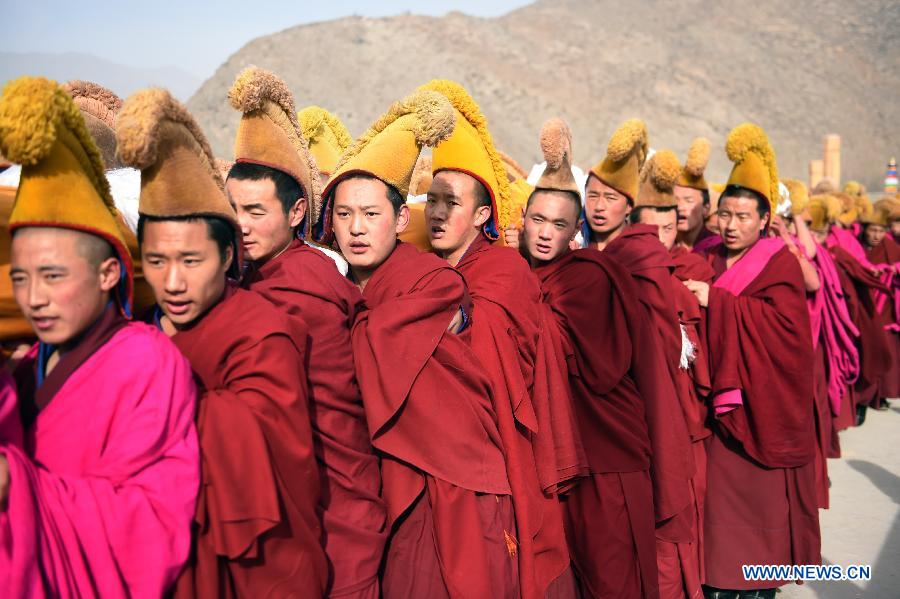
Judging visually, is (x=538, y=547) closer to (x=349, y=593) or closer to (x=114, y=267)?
(x=349, y=593)

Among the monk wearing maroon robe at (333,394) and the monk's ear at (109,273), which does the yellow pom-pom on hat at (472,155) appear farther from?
the monk's ear at (109,273)

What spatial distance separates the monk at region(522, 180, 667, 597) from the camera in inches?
131

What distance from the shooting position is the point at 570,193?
3.56 m

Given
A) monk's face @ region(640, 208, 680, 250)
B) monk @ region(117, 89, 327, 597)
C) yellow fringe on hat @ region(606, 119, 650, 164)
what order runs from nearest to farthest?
1. monk @ region(117, 89, 327, 597)
2. yellow fringe on hat @ region(606, 119, 650, 164)
3. monk's face @ region(640, 208, 680, 250)

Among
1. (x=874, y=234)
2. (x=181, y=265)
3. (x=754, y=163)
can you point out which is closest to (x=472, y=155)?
(x=181, y=265)

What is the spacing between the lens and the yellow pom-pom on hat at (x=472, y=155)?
326 centimetres

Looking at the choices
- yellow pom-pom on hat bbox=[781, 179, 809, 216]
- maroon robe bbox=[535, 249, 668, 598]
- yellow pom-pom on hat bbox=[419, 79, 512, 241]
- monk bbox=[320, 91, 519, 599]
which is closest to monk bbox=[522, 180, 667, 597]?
maroon robe bbox=[535, 249, 668, 598]

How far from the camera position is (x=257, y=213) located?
254 cm

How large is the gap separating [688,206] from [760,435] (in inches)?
75.9

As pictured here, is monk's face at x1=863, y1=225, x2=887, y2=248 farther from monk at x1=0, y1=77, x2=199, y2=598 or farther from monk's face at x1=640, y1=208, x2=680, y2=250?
monk at x1=0, y1=77, x2=199, y2=598

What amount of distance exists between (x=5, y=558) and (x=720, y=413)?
11.8ft

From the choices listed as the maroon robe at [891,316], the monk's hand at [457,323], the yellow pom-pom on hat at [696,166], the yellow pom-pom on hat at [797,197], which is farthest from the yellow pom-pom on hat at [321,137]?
the maroon robe at [891,316]

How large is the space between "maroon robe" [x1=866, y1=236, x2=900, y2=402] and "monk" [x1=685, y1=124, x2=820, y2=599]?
5206 mm

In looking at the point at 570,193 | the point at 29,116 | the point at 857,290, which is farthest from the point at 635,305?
the point at 857,290
